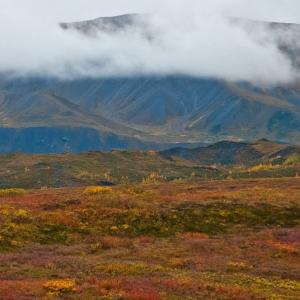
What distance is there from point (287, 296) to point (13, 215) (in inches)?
1318

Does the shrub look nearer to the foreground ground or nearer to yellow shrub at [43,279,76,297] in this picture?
the foreground ground

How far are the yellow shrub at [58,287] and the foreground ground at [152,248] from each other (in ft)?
0.17

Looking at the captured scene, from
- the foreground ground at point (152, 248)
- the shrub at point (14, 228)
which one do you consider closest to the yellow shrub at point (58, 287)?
the foreground ground at point (152, 248)

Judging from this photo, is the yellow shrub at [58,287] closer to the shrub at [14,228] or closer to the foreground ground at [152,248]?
the foreground ground at [152,248]

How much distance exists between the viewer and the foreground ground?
106ft

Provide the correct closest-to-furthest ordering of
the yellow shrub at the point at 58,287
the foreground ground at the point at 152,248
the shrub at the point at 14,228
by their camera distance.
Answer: the yellow shrub at the point at 58,287 → the foreground ground at the point at 152,248 → the shrub at the point at 14,228

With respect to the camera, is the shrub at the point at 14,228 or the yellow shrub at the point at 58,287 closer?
the yellow shrub at the point at 58,287

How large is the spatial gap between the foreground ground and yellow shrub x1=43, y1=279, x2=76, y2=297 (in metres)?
0.05

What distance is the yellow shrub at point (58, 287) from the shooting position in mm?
30608

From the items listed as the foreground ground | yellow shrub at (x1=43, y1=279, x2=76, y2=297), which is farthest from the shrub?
yellow shrub at (x1=43, y1=279, x2=76, y2=297)

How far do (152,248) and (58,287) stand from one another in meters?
18.8

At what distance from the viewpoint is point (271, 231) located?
193 feet

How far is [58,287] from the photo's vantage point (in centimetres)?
3127

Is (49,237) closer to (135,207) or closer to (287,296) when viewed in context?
(135,207)
